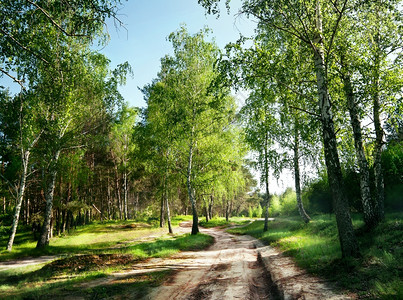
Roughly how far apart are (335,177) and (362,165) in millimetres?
3060

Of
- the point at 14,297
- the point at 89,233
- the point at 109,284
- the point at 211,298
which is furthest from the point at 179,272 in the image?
the point at 89,233

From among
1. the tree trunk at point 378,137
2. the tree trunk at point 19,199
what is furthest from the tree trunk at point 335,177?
the tree trunk at point 19,199

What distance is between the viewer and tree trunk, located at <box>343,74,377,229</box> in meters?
9.07

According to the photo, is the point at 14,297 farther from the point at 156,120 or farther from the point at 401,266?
the point at 156,120

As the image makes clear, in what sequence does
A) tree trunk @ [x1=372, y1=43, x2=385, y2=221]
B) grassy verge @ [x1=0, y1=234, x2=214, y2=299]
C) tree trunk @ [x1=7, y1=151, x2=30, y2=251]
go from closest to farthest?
1. grassy verge @ [x1=0, y1=234, x2=214, y2=299]
2. tree trunk @ [x1=372, y1=43, x2=385, y2=221]
3. tree trunk @ [x1=7, y1=151, x2=30, y2=251]

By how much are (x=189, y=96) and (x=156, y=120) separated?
3831 mm

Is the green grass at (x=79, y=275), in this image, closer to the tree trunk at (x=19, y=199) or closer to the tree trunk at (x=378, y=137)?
the tree trunk at (x=19, y=199)

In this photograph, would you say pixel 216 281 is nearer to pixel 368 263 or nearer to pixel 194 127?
pixel 368 263

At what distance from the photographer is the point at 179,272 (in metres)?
8.18

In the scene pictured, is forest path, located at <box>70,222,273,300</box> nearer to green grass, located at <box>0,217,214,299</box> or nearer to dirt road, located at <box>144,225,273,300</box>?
dirt road, located at <box>144,225,273,300</box>

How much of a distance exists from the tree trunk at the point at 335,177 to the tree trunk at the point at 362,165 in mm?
1861

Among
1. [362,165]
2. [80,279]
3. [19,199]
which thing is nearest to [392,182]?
[362,165]

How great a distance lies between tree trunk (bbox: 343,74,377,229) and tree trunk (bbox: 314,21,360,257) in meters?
1.86

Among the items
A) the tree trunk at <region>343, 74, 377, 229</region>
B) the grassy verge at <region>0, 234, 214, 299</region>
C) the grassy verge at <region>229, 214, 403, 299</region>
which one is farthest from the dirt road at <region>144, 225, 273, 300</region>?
the tree trunk at <region>343, 74, 377, 229</region>
